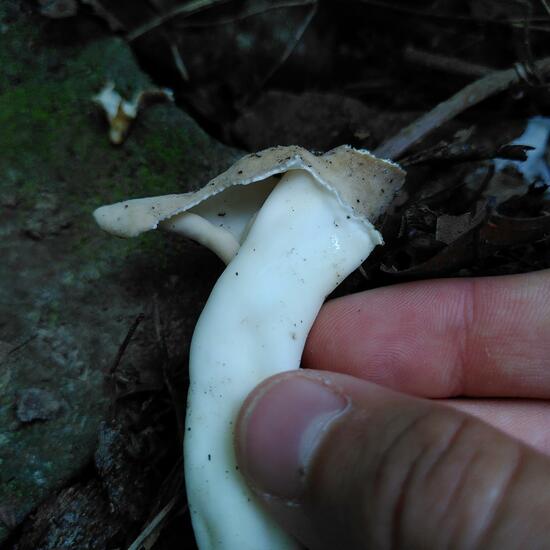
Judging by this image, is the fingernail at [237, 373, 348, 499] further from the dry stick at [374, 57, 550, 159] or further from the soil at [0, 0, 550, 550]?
the dry stick at [374, 57, 550, 159]

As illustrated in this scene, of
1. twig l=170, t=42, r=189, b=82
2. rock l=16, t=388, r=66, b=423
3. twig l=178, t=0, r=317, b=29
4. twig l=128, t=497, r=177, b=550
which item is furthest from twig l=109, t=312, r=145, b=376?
twig l=178, t=0, r=317, b=29

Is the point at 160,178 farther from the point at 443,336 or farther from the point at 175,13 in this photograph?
the point at 443,336

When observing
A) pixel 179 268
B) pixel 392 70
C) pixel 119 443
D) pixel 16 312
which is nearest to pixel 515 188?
pixel 392 70

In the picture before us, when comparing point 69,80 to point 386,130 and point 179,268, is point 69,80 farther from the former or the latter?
point 386,130

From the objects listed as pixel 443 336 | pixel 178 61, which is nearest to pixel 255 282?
pixel 443 336

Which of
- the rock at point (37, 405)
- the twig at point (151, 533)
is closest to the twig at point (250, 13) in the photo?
the rock at point (37, 405)
